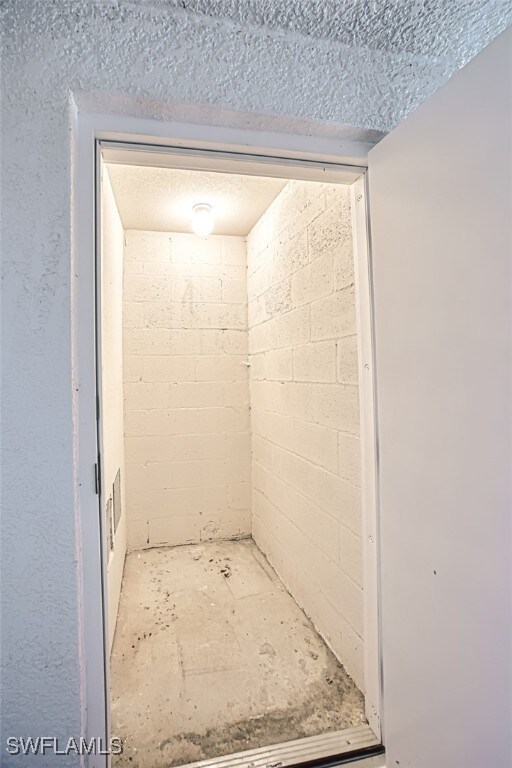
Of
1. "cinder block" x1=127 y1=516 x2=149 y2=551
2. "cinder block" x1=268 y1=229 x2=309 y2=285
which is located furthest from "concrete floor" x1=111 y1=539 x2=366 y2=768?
"cinder block" x1=268 y1=229 x2=309 y2=285

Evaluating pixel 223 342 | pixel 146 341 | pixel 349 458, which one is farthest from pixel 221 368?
pixel 349 458

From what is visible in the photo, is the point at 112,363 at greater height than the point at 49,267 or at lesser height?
lesser

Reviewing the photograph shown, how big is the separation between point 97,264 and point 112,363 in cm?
129

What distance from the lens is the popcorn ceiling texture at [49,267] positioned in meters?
1.01

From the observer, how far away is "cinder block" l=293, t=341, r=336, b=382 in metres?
1.78

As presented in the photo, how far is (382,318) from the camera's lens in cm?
119

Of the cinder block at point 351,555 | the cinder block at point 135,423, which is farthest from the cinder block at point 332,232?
the cinder block at point 135,423

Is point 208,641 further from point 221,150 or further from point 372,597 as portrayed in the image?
point 221,150

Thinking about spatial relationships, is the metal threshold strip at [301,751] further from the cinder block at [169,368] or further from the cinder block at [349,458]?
the cinder block at [169,368]

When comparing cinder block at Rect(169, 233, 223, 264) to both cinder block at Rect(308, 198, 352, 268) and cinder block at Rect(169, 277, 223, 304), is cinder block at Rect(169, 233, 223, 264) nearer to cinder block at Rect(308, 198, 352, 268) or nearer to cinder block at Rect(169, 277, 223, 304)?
cinder block at Rect(169, 277, 223, 304)

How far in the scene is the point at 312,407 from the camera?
2.00m

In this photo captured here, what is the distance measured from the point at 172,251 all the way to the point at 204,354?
2.73 ft

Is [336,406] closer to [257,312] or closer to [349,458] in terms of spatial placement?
[349,458]

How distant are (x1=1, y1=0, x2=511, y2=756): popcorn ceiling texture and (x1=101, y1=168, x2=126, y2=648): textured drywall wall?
763 millimetres
